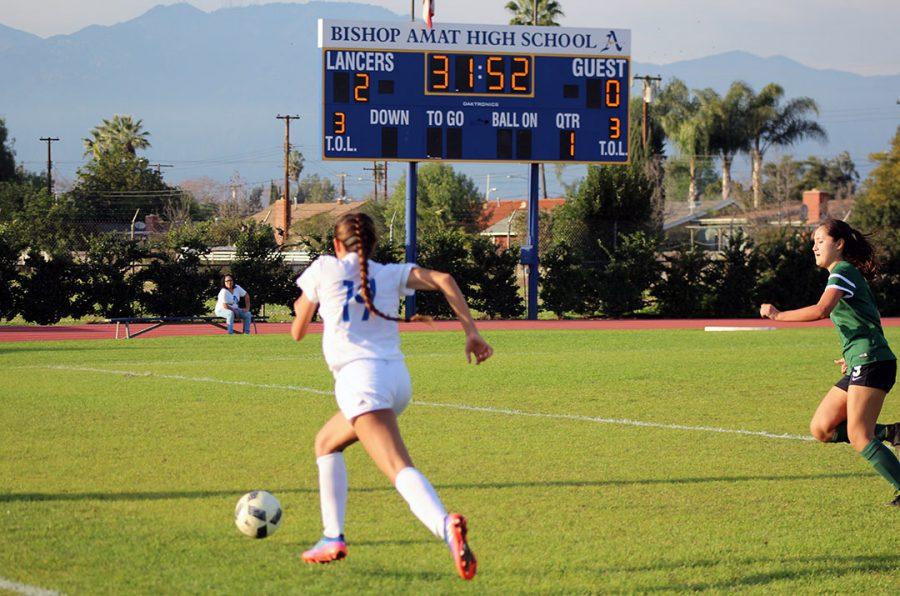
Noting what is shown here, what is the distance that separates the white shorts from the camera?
18.1ft

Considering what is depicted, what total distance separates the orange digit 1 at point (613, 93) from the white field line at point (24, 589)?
25991 millimetres

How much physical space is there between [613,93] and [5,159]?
2178 inches

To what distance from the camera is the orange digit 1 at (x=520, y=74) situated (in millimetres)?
29406

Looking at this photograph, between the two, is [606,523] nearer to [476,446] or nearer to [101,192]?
[476,446]

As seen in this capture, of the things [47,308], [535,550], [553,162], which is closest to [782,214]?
[553,162]

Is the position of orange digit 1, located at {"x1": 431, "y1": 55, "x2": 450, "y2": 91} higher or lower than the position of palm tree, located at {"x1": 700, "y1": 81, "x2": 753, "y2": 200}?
lower

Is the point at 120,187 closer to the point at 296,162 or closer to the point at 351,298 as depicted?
the point at 296,162

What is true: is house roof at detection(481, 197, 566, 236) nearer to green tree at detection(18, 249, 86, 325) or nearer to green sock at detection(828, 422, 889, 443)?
green tree at detection(18, 249, 86, 325)

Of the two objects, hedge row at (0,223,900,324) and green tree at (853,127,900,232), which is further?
green tree at (853,127,900,232)

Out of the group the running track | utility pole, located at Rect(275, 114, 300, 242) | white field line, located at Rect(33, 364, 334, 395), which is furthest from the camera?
utility pole, located at Rect(275, 114, 300, 242)

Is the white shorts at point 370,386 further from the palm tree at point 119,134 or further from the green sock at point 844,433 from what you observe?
the palm tree at point 119,134

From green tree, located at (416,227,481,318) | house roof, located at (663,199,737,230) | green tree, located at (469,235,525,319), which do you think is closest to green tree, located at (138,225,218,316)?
green tree, located at (416,227,481,318)

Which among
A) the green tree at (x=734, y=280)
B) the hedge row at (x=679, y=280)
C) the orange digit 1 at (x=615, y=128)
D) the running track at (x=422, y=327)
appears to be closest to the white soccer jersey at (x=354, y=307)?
the running track at (x=422, y=327)

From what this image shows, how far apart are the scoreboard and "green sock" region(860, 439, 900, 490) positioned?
878 inches
